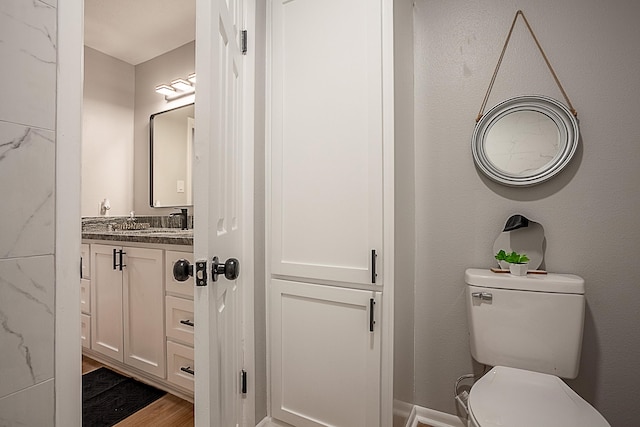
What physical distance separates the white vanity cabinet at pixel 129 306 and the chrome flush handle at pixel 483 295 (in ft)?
5.19

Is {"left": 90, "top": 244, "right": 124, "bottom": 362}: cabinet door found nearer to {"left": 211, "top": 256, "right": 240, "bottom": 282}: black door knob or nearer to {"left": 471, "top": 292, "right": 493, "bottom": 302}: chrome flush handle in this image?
{"left": 211, "top": 256, "right": 240, "bottom": 282}: black door knob

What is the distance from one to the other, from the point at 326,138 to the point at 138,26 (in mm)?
2093

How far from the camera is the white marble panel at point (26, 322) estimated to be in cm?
66

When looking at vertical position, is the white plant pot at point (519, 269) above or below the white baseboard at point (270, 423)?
above

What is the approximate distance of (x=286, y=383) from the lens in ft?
4.86

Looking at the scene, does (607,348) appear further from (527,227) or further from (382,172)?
(382,172)

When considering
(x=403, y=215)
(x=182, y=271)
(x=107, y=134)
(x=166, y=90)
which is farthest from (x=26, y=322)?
(x=107, y=134)

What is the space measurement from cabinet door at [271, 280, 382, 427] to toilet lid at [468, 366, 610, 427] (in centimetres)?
39

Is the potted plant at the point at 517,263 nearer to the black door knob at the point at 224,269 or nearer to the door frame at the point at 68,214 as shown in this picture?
the black door knob at the point at 224,269

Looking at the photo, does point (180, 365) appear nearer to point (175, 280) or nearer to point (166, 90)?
point (175, 280)

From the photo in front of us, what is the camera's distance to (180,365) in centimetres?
178

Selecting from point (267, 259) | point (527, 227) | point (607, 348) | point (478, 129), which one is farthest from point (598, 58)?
point (267, 259)

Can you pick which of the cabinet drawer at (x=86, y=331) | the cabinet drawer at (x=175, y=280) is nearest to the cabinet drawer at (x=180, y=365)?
the cabinet drawer at (x=175, y=280)

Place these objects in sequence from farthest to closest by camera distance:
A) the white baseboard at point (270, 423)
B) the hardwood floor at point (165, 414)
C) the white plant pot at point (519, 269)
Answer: the hardwood floor at point (165, 414) → the white baseboard at point (270, 423) → the white plant pot at point (519, 269)
